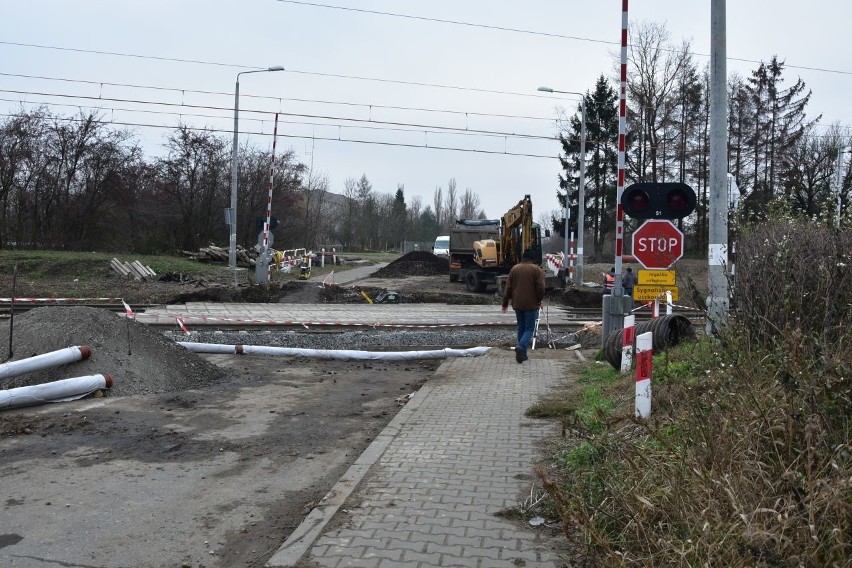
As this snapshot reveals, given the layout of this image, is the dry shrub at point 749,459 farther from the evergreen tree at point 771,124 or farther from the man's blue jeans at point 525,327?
the evergreen tree at point 771,124

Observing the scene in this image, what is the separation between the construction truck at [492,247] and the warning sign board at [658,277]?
38.9 feet

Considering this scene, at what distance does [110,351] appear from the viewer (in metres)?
10.1

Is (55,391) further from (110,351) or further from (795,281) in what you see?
(795,281)

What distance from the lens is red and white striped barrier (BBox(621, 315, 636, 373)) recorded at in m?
8.80

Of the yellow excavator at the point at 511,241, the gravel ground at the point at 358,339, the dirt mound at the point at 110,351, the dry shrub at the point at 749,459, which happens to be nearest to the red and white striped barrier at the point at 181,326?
the gravel ground at the point at 358,339

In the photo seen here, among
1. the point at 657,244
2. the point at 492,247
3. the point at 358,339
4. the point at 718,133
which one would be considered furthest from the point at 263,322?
the point at 492,247

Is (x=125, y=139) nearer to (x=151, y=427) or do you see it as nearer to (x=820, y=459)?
(x=151, y=427)

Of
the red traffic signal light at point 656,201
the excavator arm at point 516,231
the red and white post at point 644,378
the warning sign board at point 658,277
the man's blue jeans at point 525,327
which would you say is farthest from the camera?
Result: the excavator arm at point 516,231

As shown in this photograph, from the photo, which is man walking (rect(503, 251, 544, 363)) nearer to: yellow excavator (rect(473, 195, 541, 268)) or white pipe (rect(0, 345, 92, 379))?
white pipe (rect(0, 345, 92, 379))

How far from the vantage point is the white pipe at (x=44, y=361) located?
920 cm

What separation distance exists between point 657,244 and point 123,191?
38.5 m

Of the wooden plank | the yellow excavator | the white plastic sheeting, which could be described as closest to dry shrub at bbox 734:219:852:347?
the white plastic sheeting

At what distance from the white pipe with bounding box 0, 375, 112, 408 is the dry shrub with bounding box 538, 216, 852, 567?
5.71m

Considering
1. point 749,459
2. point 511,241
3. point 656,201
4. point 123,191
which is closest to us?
point 749,459
